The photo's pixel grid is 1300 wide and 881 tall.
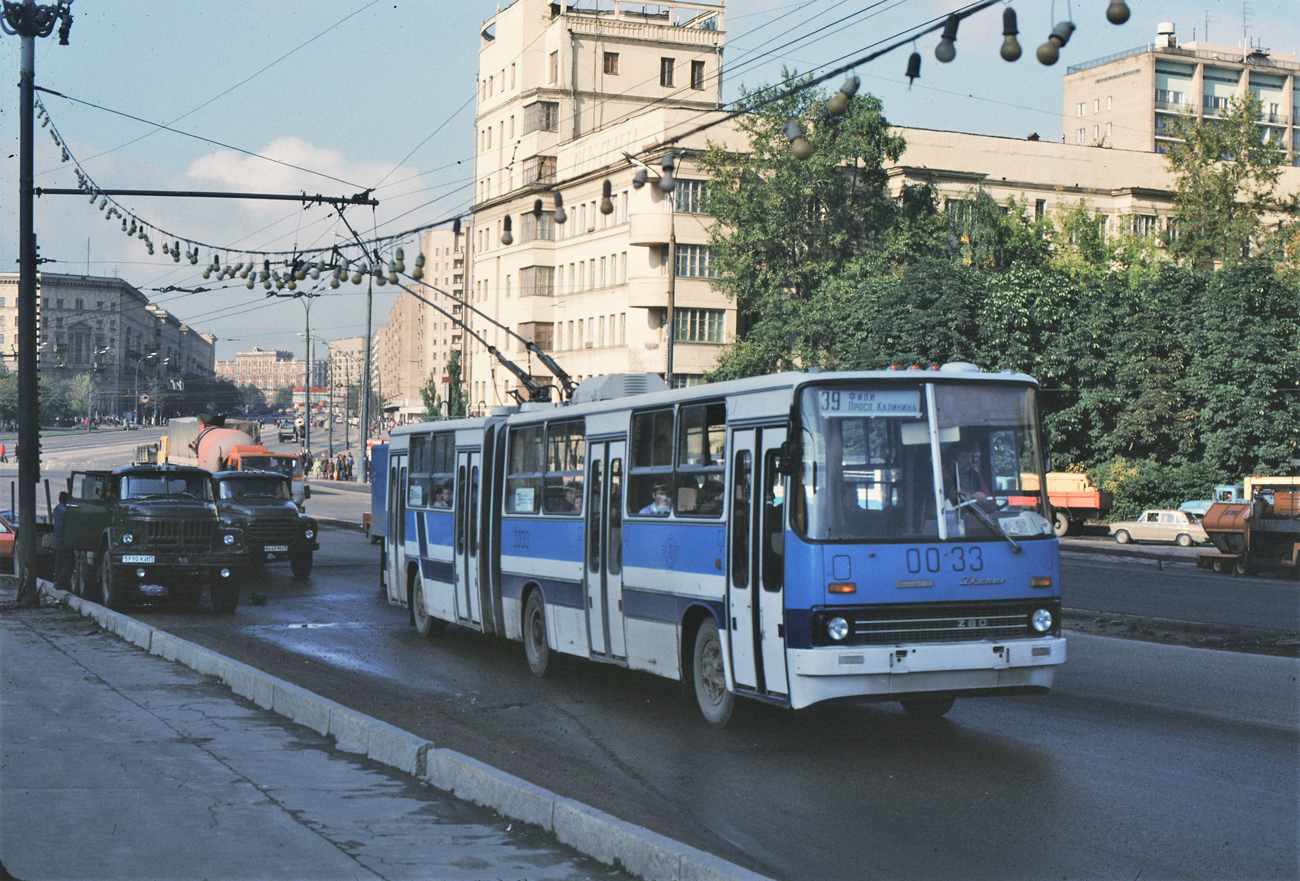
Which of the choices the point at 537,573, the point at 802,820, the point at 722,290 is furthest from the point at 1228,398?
the point at 802,820

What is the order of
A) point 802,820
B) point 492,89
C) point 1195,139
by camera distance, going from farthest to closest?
1. point 492,89
2. point 1195,139
3. point 802,820

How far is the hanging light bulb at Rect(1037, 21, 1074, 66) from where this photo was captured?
463 inches

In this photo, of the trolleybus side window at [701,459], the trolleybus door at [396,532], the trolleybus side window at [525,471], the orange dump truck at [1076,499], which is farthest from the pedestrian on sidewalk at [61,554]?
the orange dump truck at [1076,499]

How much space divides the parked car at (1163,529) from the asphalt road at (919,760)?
33.4 meters

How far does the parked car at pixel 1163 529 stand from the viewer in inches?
1890

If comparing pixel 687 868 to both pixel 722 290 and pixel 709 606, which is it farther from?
pixel 722 290

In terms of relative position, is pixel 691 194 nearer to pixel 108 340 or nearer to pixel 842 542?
pixel 842 542

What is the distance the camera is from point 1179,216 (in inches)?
2849

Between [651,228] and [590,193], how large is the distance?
783cm

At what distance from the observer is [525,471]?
15.8 meters

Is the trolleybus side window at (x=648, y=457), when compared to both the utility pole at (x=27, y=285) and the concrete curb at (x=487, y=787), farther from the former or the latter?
the utility pole at (x=27, y=285)

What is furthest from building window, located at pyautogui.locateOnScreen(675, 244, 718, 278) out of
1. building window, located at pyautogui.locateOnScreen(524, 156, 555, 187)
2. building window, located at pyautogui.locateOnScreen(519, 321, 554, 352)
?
building window, located at pyautogui.locateOnScreen(524, 156, 555, 187)

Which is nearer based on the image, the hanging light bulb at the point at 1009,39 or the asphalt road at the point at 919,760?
the asphalt road at the point at 919,760

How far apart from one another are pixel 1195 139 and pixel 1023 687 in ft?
221
